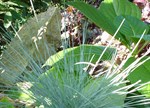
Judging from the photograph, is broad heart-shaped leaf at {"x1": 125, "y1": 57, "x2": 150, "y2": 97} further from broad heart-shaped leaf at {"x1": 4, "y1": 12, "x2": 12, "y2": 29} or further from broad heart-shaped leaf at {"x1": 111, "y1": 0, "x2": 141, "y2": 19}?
broad heart-shaped leaf at {"x1": 4, "y1": 12, "x2": 12, "y2": 29}

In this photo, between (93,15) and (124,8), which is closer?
(93,15)

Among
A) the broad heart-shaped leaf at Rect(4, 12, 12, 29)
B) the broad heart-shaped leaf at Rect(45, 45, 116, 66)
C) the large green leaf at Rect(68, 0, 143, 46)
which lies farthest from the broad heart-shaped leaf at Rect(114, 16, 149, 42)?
the broad heart-shaped leaf at Rect(4, 12, 12, 29)

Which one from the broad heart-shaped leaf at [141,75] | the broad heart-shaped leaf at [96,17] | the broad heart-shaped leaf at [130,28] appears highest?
the broad heart-shaped leaf at [96,17]

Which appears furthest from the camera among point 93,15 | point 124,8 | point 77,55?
point 124,8

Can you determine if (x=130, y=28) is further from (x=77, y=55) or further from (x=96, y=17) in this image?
(x=77, y=55)

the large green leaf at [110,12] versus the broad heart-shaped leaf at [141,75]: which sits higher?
the large green leaf at [110,12]

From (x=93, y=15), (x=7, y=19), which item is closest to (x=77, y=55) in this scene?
(x=93, y=15)

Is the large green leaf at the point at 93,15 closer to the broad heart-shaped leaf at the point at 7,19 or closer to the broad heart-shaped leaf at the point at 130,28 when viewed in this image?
the broad heart-shaped leaf at the point at 130,28

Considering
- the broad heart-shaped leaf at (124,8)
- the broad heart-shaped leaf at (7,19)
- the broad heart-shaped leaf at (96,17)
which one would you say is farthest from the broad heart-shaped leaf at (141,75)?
the broad heart-shaped leaf at (7,19)

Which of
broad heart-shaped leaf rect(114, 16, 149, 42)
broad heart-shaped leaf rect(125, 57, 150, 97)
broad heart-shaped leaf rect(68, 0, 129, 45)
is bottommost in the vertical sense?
broad heart-shaped leaf rect(125, 57, 150, 97)

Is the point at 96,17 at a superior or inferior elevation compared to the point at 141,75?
superior

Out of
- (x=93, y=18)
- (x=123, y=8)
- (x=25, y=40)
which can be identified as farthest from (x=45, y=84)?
(x=25, y=40)

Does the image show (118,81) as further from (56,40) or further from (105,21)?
(56,40)

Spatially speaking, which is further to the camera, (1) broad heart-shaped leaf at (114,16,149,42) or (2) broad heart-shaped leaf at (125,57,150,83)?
(1) broad heart-shaped leaf at (114,16,149,42)
